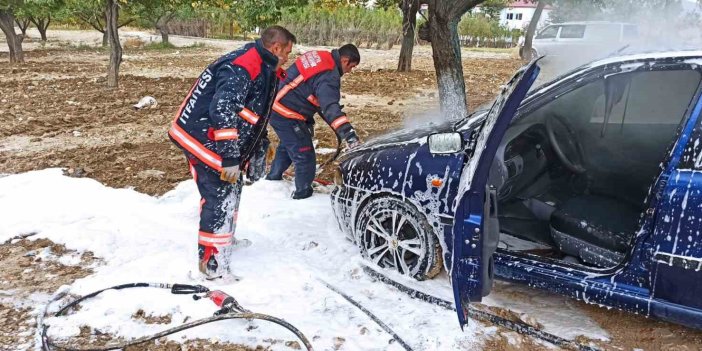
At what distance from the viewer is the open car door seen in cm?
278

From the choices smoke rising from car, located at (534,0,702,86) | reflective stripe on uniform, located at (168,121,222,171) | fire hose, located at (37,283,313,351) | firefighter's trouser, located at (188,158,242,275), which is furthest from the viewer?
smoke rising from car, located at (534,0,702,86)

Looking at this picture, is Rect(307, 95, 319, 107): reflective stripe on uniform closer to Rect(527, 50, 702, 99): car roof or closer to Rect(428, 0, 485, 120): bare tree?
Rect(428, 0, 485, 120): bare tree

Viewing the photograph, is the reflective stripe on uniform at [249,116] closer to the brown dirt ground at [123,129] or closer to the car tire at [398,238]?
the car tire at [398,238]

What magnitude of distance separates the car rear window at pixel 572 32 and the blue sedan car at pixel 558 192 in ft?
53.2

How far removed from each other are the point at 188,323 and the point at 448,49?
4.70 m

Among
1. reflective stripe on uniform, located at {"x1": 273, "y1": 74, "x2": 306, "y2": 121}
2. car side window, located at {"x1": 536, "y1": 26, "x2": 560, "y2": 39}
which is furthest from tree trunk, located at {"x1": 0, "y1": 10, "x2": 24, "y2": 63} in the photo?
car side window, located at {"x1": 536, "y1": 26, "x2": 560, "y2": 39}

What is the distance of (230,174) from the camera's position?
12.4 feet

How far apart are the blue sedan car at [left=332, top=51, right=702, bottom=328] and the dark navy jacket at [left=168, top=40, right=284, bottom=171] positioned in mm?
717

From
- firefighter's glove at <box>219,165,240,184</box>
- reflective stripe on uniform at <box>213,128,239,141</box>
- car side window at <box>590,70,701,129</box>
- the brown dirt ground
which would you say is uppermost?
car side window at <box>590,70,701,129</box>

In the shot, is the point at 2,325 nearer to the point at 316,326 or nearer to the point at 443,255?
the point at 316,326

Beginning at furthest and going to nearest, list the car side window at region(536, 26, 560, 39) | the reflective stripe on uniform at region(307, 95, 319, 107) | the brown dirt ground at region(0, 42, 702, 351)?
the car side window at region(536, 26, 560, 39) → the reflective stripe on uniform at region(307, 95, 319, 107) → the brown dirt ground at region(0, 42, 702, 351)

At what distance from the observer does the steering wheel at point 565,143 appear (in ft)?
14.0

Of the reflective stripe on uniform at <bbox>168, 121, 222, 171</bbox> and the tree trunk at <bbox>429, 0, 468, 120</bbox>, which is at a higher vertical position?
the tree trunk at <bbox>429, 0, 468, 120</bbox>

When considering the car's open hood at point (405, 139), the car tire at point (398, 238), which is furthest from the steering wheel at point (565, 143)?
the car tire at point (398, 238)
